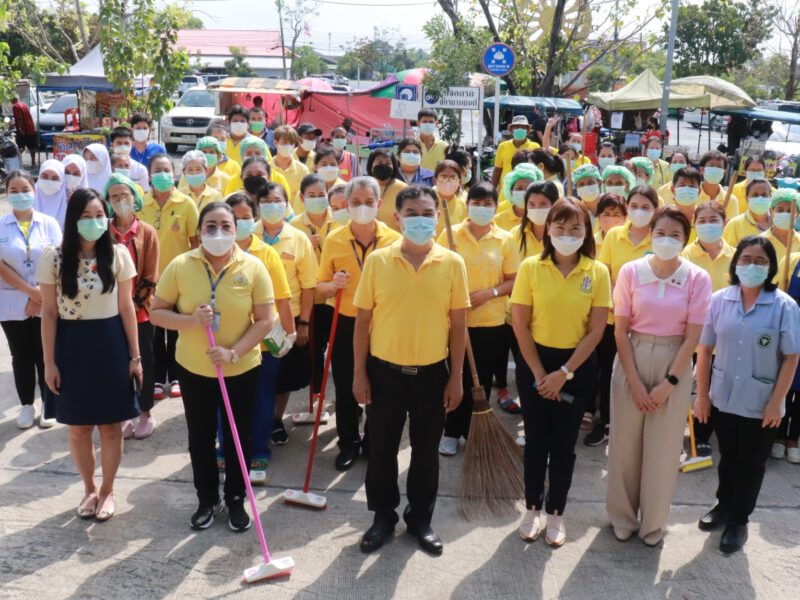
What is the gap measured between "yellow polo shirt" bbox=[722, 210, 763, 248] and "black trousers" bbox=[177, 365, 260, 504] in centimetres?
423

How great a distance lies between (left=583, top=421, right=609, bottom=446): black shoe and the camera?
589 cm

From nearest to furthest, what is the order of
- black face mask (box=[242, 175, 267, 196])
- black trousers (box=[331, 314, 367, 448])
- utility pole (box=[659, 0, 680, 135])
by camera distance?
black trousers (box=[331, 314, 367, 448])
black face mask (box=[242, 175, 267, 196])
utility pole (box=[659, 0, 680, 135])

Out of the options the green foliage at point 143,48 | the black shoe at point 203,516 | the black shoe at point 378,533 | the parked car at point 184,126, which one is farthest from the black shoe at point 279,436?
the parked car at point 184,126

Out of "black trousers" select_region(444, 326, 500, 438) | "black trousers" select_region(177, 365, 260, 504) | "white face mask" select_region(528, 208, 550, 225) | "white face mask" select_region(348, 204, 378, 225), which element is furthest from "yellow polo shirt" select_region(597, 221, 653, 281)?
"black trousers" select_region(177, 365, 260, 504)

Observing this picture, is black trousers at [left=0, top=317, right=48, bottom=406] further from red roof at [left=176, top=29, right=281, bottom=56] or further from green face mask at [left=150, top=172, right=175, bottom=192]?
red roof at [left=176, top=29, right=281, bottom=56]

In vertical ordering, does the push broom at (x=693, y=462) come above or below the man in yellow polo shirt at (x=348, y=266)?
below

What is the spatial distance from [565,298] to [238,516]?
2.17m

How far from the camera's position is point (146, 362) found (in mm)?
5703

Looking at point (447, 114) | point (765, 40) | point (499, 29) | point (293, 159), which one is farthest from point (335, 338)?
point (765, 40)

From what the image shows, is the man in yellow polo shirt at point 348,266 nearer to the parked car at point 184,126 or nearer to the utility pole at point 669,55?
the utility pole at point 669,55

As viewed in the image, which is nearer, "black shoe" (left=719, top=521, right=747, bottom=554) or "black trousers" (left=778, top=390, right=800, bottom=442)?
"black shoe" (left=719, top=521, right=747, bottom=554)

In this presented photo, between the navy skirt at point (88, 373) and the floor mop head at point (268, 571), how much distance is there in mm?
1174

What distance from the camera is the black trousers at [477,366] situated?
5.61 meters

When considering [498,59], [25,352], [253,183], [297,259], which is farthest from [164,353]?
[498,59]
